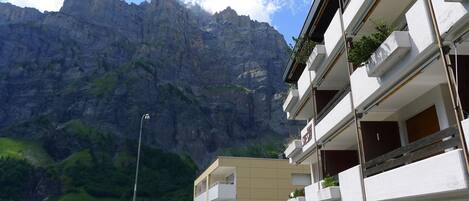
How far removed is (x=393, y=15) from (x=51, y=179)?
10100cm

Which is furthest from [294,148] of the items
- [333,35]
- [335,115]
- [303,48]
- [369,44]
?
[369,44]

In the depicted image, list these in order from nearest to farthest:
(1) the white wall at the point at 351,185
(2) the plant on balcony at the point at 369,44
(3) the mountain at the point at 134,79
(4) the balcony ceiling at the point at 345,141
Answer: (2) the plant on balcony at the point at 369,44 < (1) the white wall at the point at 351,185 < (4) the balcony ceiling at the point at 345,141 < (3) the mountain at the point at 134,79

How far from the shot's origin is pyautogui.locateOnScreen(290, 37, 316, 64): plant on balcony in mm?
20208

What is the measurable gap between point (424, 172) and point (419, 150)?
99 centimetres

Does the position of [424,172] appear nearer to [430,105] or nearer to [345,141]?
[430,105]

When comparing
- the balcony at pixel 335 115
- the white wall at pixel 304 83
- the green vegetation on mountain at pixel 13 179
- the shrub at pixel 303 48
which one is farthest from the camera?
the green vegetation on mountain at pixel 13 179

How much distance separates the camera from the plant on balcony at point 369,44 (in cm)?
1206

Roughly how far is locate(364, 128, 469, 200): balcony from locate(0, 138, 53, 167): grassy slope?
356 ft

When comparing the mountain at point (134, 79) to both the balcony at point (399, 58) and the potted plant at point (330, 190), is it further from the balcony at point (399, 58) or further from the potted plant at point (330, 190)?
the balcony at point (399, 58)

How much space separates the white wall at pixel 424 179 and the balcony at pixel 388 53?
2859 mm

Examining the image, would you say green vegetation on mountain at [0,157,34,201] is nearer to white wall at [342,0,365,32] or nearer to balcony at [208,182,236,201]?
balcony at [208,182,236,201]

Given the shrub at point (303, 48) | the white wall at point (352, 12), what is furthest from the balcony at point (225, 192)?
the white wall at point (352, 12)

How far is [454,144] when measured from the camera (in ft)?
28.4

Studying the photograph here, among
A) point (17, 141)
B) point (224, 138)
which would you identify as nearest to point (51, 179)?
point (17, 141)
